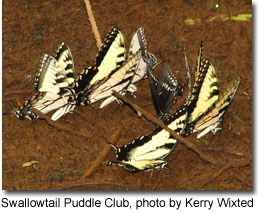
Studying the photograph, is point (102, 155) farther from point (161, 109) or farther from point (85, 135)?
point (161, 109)

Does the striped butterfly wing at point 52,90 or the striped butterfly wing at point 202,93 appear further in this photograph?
the striped butterfly wing at point 52,90

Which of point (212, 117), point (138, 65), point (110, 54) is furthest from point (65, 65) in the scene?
point (212, 117)

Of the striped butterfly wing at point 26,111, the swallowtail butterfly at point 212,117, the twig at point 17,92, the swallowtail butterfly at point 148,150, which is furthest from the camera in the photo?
the twig at point 17,92

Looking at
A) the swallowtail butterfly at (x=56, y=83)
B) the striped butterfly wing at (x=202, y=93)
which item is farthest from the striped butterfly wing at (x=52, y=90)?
the striped butterfly wing at (x=202, y=93)

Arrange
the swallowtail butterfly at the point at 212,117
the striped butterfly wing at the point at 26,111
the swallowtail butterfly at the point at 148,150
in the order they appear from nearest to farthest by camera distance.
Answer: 1. the swallowtail butterfly at the point at 148,150
2. the swallowtail butterfly at the point at 212,117
3. the striped butterfly wing at the point at 26,111

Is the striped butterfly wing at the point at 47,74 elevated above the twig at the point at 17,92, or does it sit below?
above

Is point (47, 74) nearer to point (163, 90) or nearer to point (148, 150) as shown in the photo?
point (163, 90)

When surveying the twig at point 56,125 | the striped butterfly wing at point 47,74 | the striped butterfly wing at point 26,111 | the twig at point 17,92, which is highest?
the striped butterfly wing at point 47,74

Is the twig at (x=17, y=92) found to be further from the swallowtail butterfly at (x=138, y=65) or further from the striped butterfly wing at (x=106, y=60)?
the swallowtail butterfly at (x=138, y=65)

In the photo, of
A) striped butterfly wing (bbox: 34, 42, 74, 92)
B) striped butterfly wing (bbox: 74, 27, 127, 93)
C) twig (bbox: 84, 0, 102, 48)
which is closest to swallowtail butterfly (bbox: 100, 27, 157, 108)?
striped butterfly wing (bbox: 74, 27, 127, 93)
